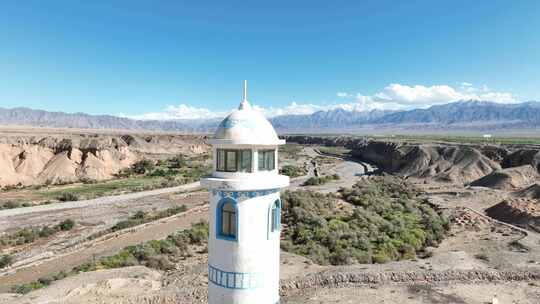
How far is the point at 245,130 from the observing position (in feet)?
31.8

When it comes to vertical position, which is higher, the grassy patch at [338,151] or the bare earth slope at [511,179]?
the bare earth slope at [511,179]

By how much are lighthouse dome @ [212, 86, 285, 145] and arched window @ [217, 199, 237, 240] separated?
1.64 metres

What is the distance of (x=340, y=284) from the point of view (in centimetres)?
1897

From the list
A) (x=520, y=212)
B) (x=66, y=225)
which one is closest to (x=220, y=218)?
(x=66, y=225)

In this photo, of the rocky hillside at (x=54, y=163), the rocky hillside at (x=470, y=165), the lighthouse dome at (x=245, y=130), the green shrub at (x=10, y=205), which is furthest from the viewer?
the rocky hillside at (x=54, y=163)

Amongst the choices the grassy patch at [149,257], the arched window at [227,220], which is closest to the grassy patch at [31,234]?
the grassy patch at [149,257]

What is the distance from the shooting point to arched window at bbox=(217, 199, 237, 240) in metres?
9.80

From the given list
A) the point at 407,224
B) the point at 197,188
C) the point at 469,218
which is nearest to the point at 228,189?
the point at 407,224

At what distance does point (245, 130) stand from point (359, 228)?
938 inches

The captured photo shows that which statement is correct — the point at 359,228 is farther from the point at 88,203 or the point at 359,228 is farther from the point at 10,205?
the point at 10,205

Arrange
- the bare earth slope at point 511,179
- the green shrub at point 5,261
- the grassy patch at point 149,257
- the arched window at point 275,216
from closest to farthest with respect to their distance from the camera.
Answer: the arched window at point 275,216
the grassy patch at point 149,257
the green shrub at point 5,261
the bare earth slope at point 511,179

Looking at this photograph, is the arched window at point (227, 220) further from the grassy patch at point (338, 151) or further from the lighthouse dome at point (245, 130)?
the grassy patch at point (338, 151)

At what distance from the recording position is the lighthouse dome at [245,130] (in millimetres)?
9539

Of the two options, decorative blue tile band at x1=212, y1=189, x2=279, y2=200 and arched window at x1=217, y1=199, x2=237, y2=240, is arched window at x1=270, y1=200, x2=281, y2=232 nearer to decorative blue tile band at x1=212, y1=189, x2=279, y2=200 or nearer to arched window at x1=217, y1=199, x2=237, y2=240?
decorative blue tile band at x1=212, y1=189, x2=279, y2=200
